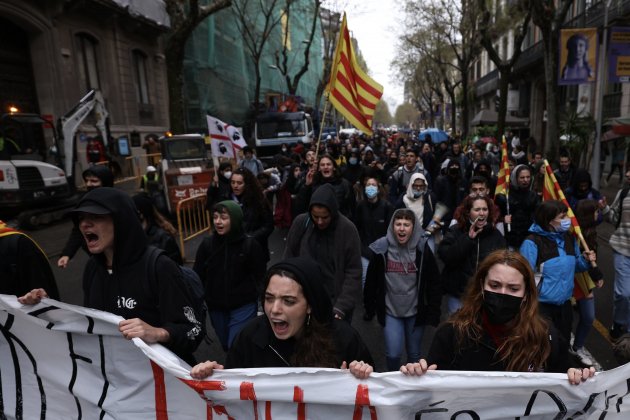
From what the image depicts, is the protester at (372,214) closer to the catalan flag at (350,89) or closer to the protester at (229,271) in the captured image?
the catalan flag at (350,89)

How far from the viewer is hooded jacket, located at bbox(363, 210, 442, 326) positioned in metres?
3.40

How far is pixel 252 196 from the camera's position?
5043 mm

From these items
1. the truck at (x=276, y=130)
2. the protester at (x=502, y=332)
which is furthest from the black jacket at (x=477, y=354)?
the truck at (x=276, y=130)

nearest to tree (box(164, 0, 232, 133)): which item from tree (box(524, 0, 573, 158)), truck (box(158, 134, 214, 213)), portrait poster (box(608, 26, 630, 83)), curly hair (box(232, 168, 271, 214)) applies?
truck (box(158, 134, 214, 213))

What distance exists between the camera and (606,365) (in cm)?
381

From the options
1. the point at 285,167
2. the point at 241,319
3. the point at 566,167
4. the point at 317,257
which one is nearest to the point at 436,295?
the point at 317,257

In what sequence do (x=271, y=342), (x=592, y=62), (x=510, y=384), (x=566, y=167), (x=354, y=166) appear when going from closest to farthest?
(x=510, y=384)
(x=271, y=342)
(x=566, y=167)
(x=354, y=166)
(x=592, y=62)

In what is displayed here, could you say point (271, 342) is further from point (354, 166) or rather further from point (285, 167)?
point (285, 167)

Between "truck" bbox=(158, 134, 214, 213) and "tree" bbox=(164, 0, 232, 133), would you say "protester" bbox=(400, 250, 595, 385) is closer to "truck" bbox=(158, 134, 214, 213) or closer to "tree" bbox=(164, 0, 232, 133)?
"truck" bbox=(158, 134, 214, 213)

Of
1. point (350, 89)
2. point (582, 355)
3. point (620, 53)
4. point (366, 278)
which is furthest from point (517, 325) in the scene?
point (620, 53)

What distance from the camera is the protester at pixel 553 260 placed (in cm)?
322

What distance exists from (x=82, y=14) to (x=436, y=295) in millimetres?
20968

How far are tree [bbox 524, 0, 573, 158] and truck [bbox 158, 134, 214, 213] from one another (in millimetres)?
9521

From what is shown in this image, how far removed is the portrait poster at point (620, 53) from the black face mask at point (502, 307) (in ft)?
34.5
